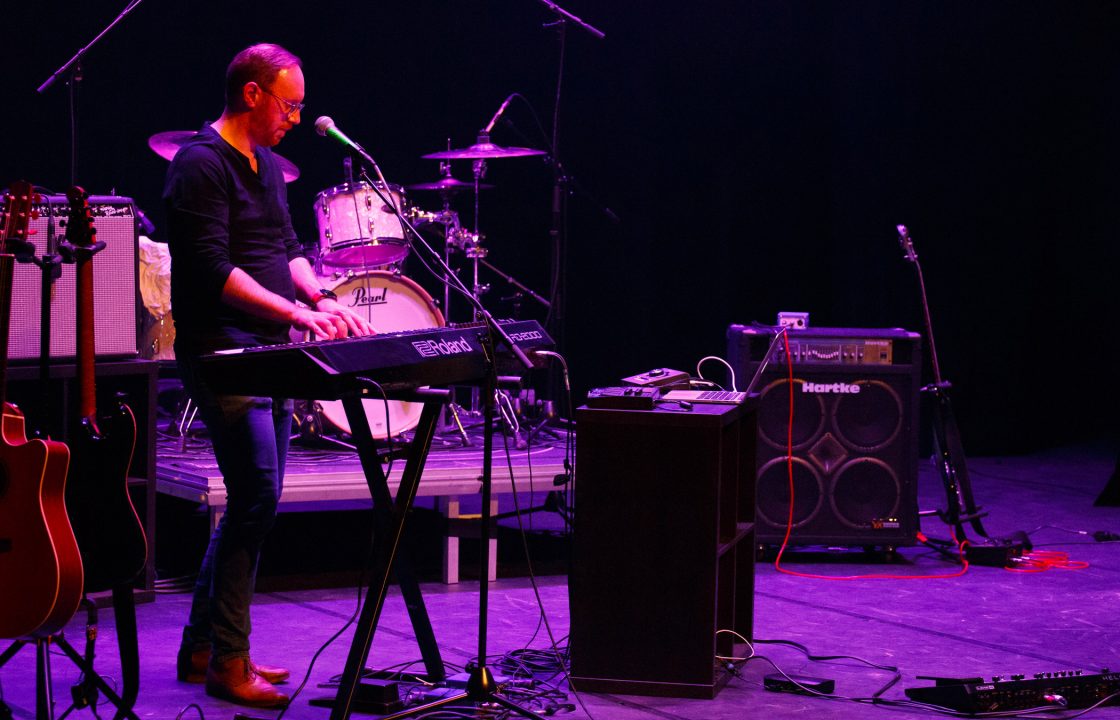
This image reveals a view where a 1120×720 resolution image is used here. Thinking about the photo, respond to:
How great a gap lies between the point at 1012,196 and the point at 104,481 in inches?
275

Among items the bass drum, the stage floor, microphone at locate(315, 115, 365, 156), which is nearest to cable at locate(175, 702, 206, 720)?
the stage floor

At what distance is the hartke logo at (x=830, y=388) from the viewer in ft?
19.3

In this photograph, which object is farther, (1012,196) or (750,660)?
(1012,196)

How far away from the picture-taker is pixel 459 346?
11.0ft

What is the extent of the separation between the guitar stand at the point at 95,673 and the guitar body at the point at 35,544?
9 centimetres

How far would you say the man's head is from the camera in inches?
146

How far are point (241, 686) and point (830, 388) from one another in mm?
3010

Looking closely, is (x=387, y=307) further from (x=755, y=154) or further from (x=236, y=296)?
(x=755, y=154)

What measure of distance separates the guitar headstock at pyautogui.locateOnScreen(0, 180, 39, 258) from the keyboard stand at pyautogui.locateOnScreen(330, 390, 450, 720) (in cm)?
91

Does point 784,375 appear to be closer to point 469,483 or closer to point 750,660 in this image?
point 469,483

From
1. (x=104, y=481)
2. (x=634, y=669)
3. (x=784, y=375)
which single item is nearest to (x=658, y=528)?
(x=634, y=669)

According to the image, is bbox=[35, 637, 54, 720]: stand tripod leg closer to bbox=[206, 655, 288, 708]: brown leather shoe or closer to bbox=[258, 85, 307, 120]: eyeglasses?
bbox=[206, 655, 288, 708]: brown leather shoe

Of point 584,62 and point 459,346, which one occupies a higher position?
point 584,62

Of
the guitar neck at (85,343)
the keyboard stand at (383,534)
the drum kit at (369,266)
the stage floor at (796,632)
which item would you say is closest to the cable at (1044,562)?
the stage floor at (796,632)
